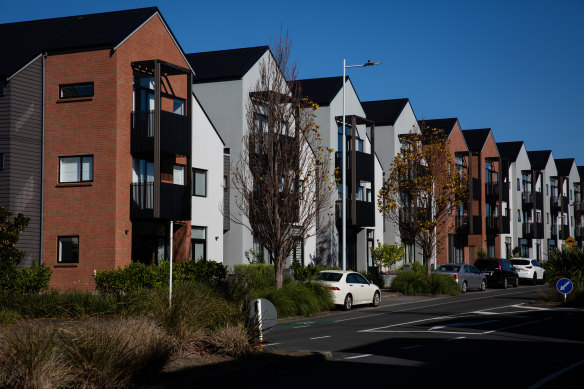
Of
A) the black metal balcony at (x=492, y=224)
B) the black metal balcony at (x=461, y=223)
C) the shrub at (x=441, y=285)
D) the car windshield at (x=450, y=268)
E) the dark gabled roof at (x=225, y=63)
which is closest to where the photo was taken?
the dark gabled roof at (x=225, y=63)

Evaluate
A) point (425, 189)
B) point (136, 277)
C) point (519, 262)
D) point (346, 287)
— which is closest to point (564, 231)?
point (519, 262)

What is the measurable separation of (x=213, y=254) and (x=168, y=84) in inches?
305

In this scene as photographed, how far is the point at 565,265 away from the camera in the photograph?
32625 millimetres

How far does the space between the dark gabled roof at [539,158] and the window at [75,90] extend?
196ft

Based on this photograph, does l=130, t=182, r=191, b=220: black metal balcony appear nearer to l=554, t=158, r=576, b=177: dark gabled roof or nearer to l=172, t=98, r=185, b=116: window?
l=172, t=98, r=185, b=116: window

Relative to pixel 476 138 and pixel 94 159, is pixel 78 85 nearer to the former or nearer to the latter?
pixel 94 159

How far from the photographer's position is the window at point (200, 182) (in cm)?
3375

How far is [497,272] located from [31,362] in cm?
3739

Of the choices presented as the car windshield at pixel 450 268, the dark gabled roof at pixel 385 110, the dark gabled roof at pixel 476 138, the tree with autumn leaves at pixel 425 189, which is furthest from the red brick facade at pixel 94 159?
the dark gabled roof at pixel 476 138

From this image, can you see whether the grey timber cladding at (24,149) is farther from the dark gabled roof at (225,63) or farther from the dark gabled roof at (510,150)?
the dark gabled roof at (510,150)

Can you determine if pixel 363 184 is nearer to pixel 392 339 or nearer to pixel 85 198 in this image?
pixel 85 198

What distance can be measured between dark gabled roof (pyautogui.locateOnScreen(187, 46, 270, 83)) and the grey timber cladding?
8649 millimetres

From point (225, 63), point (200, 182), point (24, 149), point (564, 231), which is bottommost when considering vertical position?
point (564, 231)

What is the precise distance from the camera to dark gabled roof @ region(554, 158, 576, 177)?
289 feet
